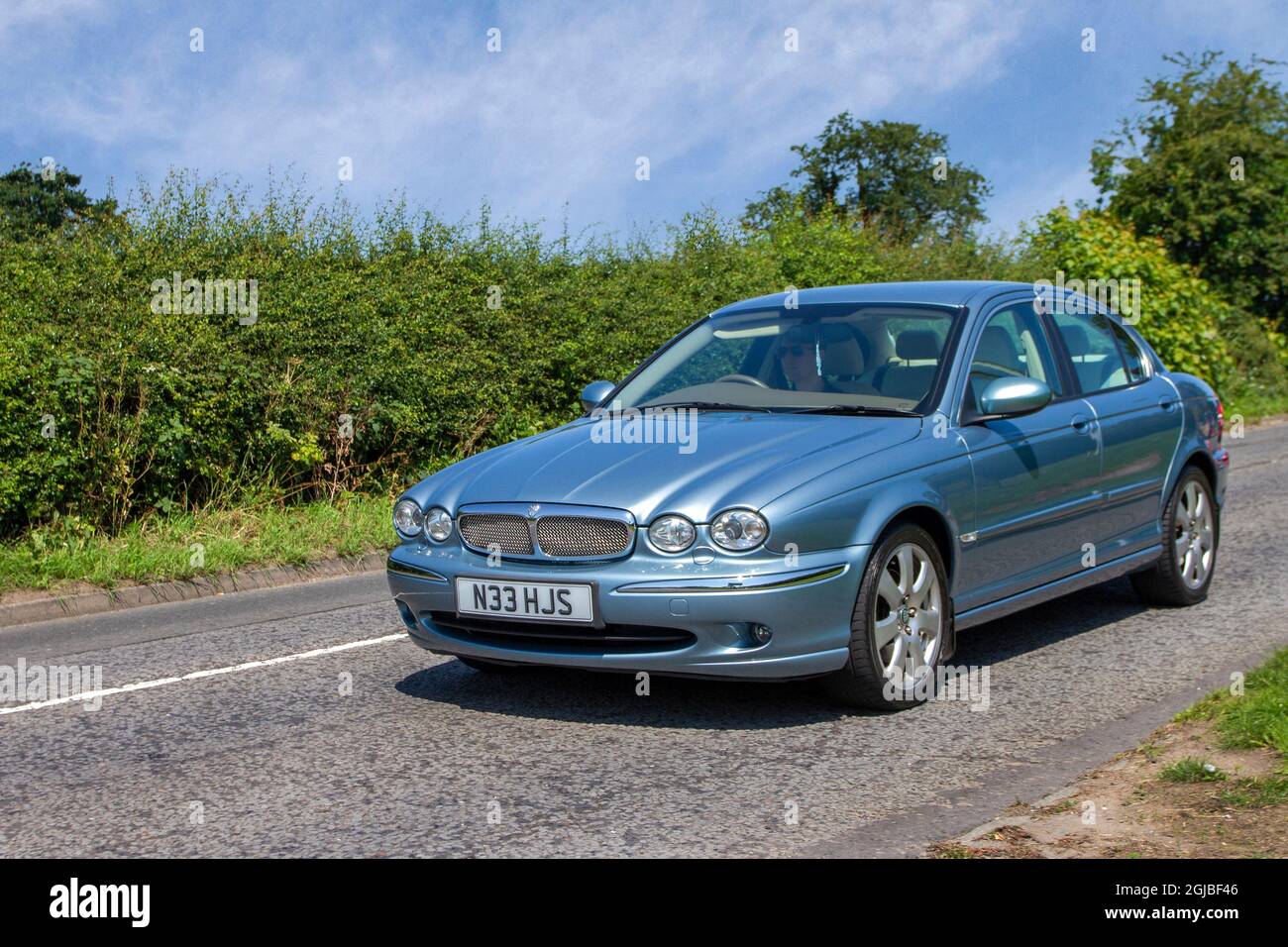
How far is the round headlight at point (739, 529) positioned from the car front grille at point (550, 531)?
331 millimetres

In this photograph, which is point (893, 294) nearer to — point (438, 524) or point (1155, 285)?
point (438, 524)

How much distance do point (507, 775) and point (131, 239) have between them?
32.1 ft

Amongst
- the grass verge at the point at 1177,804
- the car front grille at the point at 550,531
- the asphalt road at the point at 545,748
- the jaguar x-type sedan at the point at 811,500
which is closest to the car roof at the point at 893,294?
the jaguar x-type sedan at the point at 811,500

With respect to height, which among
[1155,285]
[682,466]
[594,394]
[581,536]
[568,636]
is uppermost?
[1155,285]

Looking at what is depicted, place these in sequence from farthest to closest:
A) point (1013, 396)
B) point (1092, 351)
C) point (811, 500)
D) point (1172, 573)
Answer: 1. point (1172, 573)
2. point (1092, 351)
3. point (1013, 396)
4. point (811, 500)

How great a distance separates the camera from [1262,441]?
21438mm

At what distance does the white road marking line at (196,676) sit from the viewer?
22.3ft

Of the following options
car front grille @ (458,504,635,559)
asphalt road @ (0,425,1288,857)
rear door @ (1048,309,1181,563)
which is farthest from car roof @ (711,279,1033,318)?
car front grille @ (458,504,635,559)

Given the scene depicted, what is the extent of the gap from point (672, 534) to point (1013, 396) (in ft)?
6.19

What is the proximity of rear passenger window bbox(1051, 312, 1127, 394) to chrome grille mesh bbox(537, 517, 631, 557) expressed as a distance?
10.4 feet

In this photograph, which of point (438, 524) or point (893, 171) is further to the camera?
point (893, 171)

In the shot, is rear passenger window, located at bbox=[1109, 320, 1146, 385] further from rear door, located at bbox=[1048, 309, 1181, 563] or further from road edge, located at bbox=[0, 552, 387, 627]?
road edge, located at bbox=[0, 552, 387, 627]

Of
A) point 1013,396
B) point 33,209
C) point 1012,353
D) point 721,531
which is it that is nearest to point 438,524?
point 721,531

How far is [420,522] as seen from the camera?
6297mm
